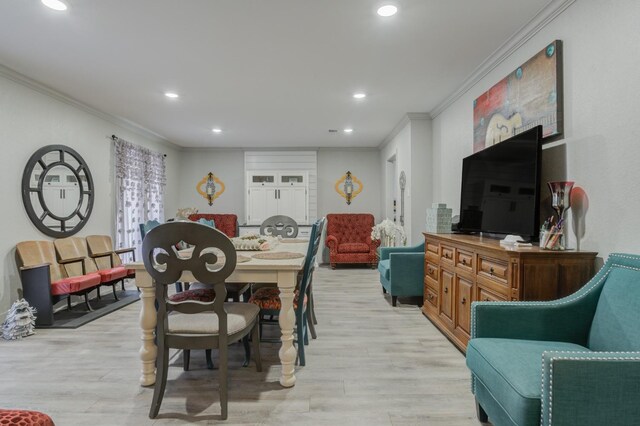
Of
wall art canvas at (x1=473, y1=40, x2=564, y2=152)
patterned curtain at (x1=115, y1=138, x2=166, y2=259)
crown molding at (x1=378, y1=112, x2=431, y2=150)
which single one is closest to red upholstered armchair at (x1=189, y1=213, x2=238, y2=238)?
patterned curtain at (x1=115, y1=138, x2=166, y2=259)

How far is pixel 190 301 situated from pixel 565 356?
5.42 feet

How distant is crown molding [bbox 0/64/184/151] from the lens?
3.37 m

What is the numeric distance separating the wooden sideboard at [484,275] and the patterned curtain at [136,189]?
14.9 ft

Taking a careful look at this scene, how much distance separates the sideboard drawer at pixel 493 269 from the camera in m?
2.07

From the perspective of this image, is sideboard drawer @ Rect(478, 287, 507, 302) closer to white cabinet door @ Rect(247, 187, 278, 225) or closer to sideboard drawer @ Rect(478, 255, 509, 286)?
sideboard drawer @ Rect(478, 255, 509, 286)

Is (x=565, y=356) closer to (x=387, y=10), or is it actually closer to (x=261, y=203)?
(x=387, y=10)

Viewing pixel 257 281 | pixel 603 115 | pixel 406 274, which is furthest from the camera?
pixel 406 274

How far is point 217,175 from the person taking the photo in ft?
24.6

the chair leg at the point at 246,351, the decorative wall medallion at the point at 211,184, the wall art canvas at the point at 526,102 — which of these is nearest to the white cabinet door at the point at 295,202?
the decorative wall medallion at the point at 211,184

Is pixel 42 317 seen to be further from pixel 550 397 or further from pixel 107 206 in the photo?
pixel 550 397

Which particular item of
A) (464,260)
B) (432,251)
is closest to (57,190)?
(432,251)

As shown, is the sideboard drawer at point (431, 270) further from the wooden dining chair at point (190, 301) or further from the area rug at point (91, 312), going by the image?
the area rug at point (91, 312)

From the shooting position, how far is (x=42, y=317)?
3.28 metres

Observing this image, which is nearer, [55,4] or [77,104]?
[55,4]
